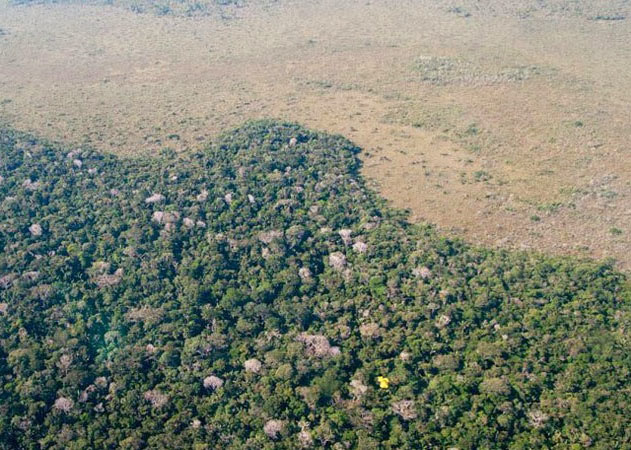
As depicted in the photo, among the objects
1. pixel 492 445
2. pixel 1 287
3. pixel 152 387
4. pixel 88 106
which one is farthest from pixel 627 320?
pixel 88 106

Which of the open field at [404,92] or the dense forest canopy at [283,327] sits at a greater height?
the open field at [404,92]

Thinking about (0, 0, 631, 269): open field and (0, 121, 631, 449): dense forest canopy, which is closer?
(0, 121, 631, 449): dense forest canopy

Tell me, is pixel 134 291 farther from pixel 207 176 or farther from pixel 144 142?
pixel 144 142

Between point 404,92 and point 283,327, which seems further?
point 404,92

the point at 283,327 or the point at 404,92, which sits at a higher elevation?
the point at 404,92

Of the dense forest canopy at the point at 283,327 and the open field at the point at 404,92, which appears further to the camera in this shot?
the open field at the point at 404,92
